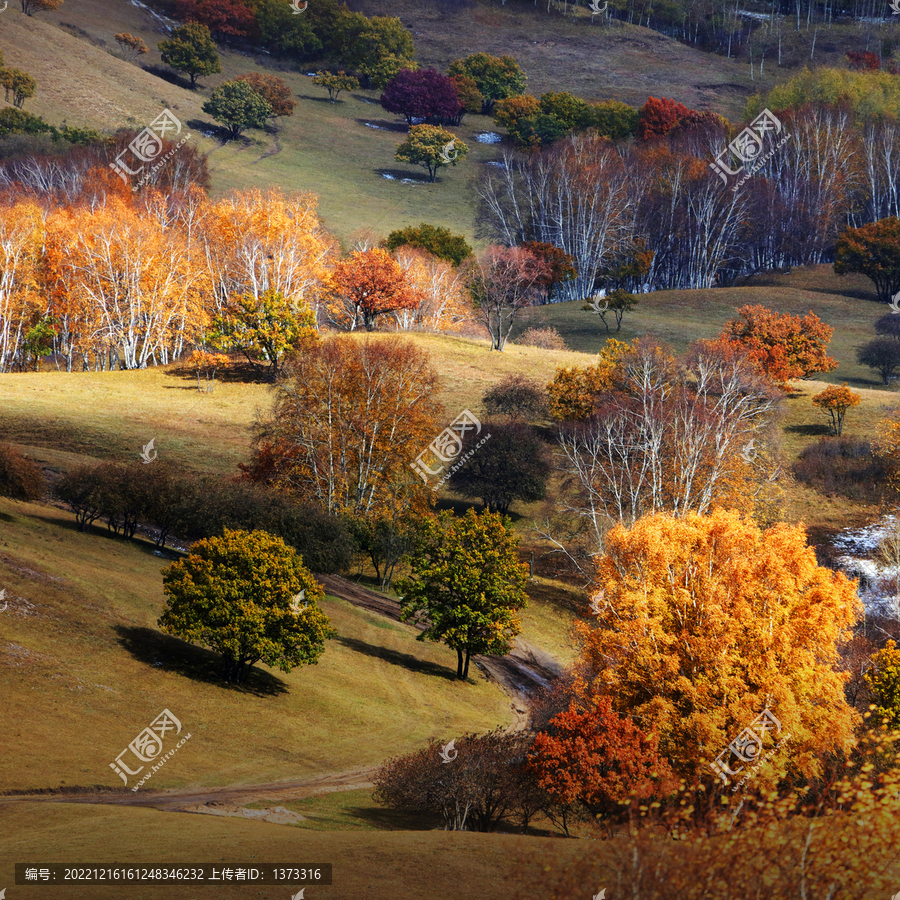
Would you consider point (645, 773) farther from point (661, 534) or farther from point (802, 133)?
point (802, 133)

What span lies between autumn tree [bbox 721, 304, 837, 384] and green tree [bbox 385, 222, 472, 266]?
143 ft

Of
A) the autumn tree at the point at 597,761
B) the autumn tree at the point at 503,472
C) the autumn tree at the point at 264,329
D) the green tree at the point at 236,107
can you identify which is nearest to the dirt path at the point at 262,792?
the autumn tree at the point at 597,761

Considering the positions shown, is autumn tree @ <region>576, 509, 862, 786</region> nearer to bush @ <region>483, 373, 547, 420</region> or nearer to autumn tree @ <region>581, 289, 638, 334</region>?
bush @ <region>483, 373, 547, 420</region>

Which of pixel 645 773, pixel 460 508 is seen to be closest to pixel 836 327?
pixel 460 508

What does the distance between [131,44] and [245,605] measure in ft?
526

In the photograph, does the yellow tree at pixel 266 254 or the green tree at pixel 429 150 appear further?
the green tree at pixel 429 150

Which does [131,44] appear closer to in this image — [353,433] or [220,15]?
[220,15]

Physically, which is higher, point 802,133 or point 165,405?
point 802,133

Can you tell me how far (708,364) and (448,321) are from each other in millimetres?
44998

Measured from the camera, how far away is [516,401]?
70.8 m

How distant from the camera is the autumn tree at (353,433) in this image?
54.6 meters

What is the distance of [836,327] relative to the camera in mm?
101500

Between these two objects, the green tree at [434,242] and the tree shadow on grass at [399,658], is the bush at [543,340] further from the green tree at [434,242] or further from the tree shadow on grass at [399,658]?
the tree shadow on grass at [399,658]

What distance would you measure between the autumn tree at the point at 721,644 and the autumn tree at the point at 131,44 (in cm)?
16447
